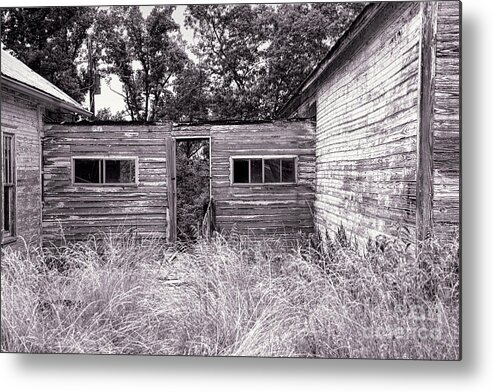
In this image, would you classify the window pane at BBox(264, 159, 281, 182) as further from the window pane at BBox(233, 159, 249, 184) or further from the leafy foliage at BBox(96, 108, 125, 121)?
the leafy foliage at BBox(96, 108, 125, 121)

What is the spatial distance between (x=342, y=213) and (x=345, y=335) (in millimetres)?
1248

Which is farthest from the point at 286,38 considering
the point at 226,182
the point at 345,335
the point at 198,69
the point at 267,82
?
the point at 345,335

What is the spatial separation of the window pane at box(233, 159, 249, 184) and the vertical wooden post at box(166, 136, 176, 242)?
648 millimetres

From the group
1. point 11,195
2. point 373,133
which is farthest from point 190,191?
point 373,133

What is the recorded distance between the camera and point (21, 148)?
4684 millimetres

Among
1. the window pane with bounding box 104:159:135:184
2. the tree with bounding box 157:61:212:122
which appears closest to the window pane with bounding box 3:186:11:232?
the window pane with bounding box 104:159:135:184

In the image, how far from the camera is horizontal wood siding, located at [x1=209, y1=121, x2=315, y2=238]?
16.1ft

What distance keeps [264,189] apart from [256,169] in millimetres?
214

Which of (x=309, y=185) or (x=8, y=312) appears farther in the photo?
(x=309, y=185)

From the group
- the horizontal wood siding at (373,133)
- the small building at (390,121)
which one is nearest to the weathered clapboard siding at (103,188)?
the small building at (390,121)

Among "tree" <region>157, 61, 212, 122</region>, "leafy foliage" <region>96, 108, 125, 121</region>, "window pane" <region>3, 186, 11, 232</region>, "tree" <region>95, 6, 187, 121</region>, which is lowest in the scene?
"window pane" <region>3, 186, 11, 232</region>

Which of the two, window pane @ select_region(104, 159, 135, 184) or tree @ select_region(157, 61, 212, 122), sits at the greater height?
tree @ select_region(157, 61, 212, 122)

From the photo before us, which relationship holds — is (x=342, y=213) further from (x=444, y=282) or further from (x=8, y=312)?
(x=8, y=312)

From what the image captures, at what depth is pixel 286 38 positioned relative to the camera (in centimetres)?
433
